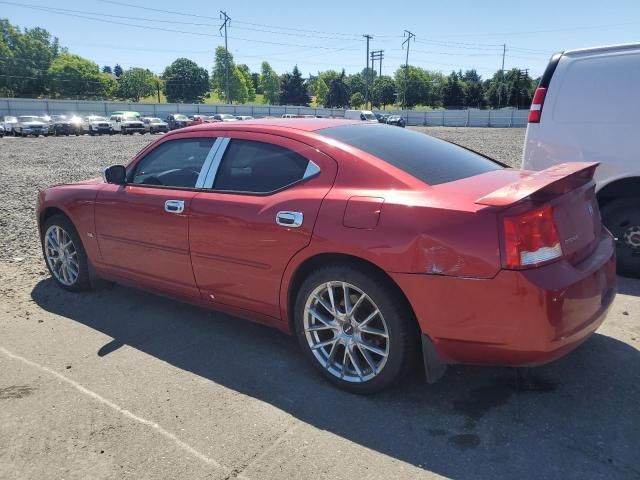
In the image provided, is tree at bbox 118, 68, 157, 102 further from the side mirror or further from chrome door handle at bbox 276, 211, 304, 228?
chrome door handle at bbox 276, 211, 304, 228

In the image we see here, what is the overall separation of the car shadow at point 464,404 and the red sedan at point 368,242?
0.73ft

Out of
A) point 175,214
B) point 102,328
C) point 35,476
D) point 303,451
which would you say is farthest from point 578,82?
point 35,476

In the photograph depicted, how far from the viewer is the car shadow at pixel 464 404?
247cm

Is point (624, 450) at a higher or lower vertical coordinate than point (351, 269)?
lower

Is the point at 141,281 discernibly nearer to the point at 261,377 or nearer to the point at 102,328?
the point at 102,328

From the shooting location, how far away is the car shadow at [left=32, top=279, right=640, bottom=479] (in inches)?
97.2

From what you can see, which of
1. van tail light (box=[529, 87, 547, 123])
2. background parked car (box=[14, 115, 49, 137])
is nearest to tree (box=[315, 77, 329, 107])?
background parked car (box=[14, 115, 49, 137])

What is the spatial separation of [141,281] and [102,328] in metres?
0.46

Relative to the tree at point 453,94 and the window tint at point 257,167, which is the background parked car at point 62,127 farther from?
the tree at point 453,94

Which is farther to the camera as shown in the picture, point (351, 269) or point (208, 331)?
point (208, 331)

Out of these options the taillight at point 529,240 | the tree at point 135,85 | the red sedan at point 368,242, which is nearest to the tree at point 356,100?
the tree at point 135,85

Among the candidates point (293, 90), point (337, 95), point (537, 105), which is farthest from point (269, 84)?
point (537, 105)

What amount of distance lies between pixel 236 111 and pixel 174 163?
66.6m

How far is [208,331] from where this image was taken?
4.02m
